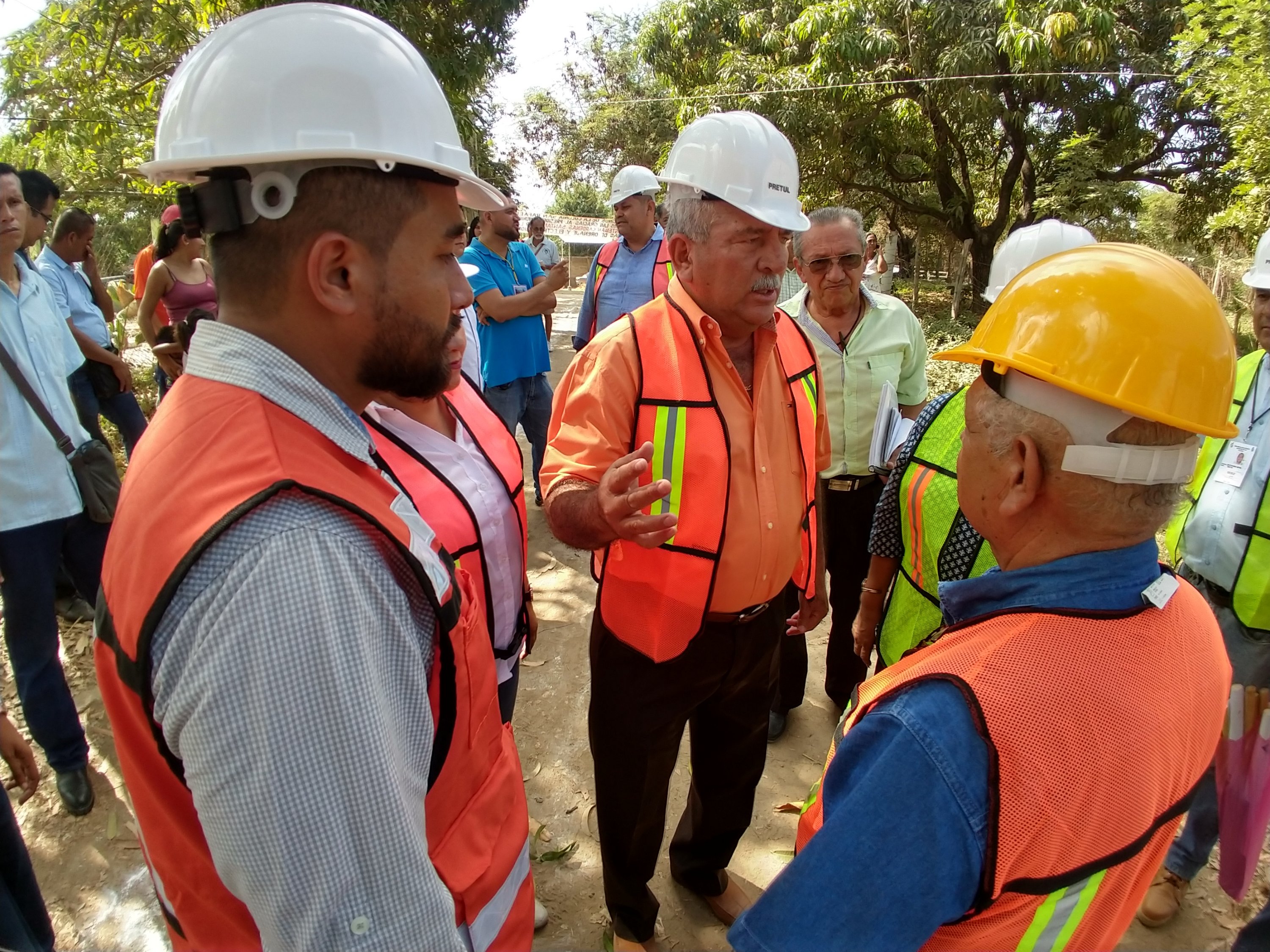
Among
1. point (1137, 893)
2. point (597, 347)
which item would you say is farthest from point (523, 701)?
Result: point (1137, 893)

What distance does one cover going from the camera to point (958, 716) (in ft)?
3.06

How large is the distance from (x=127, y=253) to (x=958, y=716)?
2635 cm

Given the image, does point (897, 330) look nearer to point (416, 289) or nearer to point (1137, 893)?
point (1137, 893)

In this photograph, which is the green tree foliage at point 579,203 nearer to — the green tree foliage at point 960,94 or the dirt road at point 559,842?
the green tree foliage at point 960,94

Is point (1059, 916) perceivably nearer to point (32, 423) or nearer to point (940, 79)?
point (32, 423)

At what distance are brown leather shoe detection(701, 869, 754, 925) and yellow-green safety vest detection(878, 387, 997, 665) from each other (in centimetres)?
107

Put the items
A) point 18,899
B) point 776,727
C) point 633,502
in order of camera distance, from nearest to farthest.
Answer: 1. point 633,502
2. point 18,899
3. point 776,727

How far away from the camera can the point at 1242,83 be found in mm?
9156

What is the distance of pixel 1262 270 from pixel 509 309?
3.53m

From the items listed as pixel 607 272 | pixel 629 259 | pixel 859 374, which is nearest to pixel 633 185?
pixel 629 259

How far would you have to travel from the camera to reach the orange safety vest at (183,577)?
2.63 ft

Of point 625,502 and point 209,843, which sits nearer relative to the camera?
point 209,843

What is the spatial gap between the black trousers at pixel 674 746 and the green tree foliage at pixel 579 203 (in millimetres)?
37429

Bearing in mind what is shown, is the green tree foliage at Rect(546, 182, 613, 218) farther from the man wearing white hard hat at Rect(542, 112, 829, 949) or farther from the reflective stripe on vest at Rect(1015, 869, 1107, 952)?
the reflective stripe on vest at Rect(1015, 869, 1107, 952)
